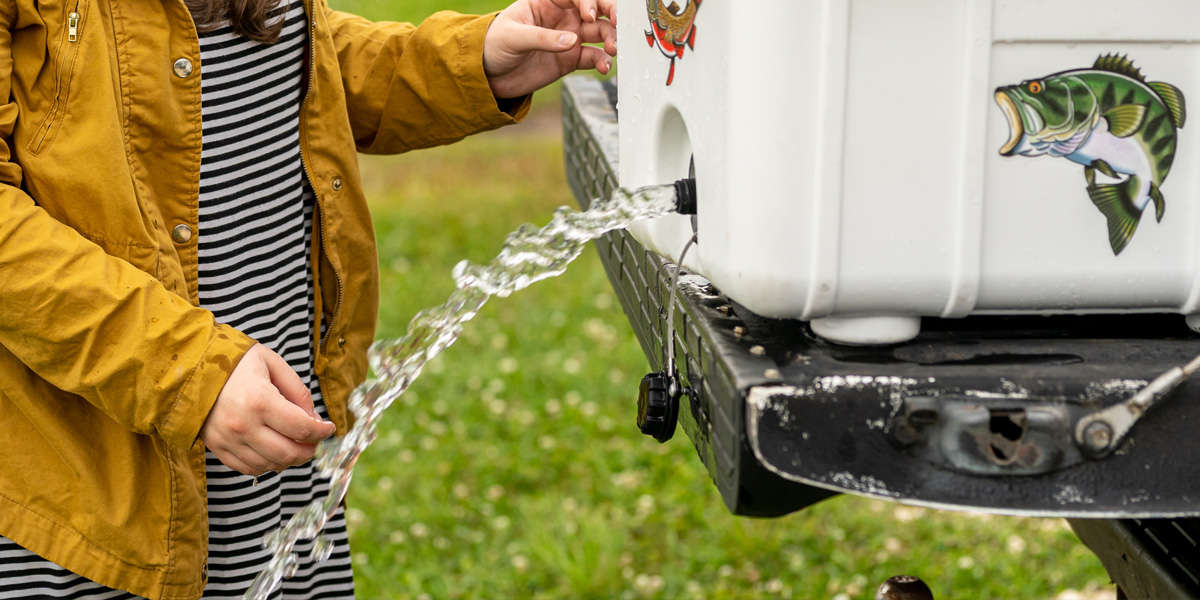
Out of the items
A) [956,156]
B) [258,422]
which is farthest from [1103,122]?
[258,422]

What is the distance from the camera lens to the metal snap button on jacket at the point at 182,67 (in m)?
1.49

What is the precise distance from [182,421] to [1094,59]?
2.98ft

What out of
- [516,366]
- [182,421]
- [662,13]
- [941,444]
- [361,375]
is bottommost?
[516,366]

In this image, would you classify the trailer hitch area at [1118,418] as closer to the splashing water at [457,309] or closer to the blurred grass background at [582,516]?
the splashing water at [457,309]

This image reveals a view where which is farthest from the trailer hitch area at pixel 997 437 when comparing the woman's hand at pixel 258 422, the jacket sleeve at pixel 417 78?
the jacket sleeve at pixel 417 78

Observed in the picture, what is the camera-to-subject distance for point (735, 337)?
121cm

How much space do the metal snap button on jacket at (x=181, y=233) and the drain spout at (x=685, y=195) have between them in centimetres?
56

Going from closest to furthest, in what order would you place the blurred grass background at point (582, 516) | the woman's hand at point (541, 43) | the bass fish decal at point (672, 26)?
the bass fish decal at point (672, 26) → the woman's hand at point (541, 43) → the blurred grass background at point (582, 516)

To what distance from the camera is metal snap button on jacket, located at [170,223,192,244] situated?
151 centimetres

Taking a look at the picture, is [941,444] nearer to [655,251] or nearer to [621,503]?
[655,251]

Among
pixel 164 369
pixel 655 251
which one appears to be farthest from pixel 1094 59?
pixel 164 369

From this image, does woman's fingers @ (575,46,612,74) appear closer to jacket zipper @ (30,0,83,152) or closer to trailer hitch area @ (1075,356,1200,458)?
jacket zipper @ (30,0,83,152)

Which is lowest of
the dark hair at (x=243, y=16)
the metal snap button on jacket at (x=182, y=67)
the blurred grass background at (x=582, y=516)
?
the blurred grass background at (x=582, y=516)

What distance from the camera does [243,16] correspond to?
1553 mm
